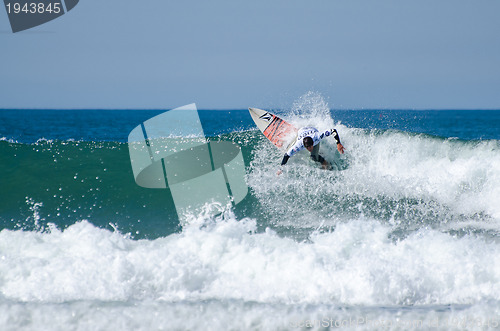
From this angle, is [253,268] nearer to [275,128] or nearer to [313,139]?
[313,139]

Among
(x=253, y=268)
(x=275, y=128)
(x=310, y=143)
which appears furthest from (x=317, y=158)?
(x=253, y=268)

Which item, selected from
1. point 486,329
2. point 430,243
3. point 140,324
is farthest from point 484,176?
point 140,324

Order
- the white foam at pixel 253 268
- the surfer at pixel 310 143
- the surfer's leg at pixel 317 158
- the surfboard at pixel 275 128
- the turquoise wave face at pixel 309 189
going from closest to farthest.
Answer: the white foam at pixel 253 268 < the turquoise wave face at pixel 309 189 < the surfer at pixel 310 143 < the surfer's leg at pixel 317 158 < the surfboard at pixel 275 128

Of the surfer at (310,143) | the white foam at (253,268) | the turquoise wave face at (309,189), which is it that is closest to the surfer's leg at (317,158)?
the surfer at (310,143)

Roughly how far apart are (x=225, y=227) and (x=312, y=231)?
1.65m

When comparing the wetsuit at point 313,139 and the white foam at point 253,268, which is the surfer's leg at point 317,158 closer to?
the wetsuit at point 313,139

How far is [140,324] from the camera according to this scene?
4.21m

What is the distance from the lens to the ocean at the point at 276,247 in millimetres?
4324

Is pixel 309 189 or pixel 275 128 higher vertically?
pixel 275 128

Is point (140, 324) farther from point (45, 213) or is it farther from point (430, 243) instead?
point (45, 213)

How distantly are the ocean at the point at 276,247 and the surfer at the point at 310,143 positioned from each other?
0.77ft

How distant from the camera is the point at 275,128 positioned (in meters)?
10.3

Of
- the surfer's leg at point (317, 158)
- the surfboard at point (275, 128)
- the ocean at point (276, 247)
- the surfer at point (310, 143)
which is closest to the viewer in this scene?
the ocean at point (276, 247)

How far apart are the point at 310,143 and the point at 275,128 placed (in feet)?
5.20
